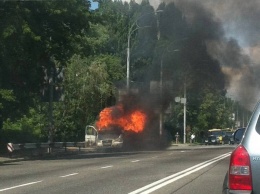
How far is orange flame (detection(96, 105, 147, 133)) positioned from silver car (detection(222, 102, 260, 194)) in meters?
40.9

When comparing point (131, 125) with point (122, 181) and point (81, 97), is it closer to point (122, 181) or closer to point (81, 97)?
point (81, 97)

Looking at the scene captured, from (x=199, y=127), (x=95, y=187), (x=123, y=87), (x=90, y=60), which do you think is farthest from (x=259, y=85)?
(x=199, y=127)

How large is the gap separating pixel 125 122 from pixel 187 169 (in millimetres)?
25457

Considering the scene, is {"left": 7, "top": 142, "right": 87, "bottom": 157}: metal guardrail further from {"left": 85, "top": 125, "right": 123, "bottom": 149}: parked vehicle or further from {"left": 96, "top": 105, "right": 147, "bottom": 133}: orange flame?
{"left": 85, "top": 125, "right": 123, "bottom": 149}: parked vehicle

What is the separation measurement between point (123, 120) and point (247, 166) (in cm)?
4279

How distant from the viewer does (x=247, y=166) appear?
6254mm

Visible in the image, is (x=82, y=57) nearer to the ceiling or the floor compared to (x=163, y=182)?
nearer to the ceiling

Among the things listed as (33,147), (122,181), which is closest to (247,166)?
(122,181)

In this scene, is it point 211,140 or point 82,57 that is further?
point 211,140

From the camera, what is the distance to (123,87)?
52.0 metres

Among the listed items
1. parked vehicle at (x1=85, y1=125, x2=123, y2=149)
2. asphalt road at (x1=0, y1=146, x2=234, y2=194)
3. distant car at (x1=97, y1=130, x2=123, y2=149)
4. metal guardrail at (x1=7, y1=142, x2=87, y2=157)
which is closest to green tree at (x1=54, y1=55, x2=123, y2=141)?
parked vehicle at (x1=85, y1=125, x2=123, y2=149)

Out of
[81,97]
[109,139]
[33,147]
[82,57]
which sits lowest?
[33,147]

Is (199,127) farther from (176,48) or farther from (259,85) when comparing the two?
(259,85)

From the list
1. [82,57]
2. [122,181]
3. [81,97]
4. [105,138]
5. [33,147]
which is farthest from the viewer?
[81,97]
